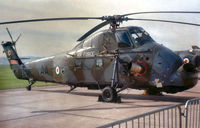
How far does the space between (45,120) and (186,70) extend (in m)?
5.79

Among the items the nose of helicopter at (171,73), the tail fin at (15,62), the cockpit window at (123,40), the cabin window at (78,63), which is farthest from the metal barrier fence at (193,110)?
the tail fin at (15,62)

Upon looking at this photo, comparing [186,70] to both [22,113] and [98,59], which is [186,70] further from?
[22,113]

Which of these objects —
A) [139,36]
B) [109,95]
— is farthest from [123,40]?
[109,95]

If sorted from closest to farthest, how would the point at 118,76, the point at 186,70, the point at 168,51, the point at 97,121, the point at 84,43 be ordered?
the point at 97,121, the point at 186,70, the point at 168,51, the point at 118,76, the point at 84,43

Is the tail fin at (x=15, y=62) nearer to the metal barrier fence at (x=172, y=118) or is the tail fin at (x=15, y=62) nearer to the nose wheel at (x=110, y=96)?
the nose wheel at (x=110, y=96)

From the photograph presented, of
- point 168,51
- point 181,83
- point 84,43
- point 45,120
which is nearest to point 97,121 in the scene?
point 45,120

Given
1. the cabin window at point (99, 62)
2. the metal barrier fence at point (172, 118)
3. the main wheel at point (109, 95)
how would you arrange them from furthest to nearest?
the cabin window at point (99, 62), the main wheel at point (109, 95), the metal barrier fence at point (172, 118)

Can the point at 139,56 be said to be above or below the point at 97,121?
above

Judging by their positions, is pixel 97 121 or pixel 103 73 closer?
pixel 97 121

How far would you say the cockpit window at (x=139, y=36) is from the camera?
37.9 ft

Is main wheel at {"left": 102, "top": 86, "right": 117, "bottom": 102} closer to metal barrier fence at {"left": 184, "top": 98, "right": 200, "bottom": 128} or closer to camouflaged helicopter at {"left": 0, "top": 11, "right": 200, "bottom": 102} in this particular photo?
camouflaged helicopter at {"left": 0, "top": 11, "right": 200, "bottom": 102}

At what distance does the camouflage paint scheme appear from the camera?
10516 mm

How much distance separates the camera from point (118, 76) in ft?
39.3

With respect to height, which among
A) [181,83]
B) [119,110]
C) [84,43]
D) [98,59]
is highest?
[84,43]
